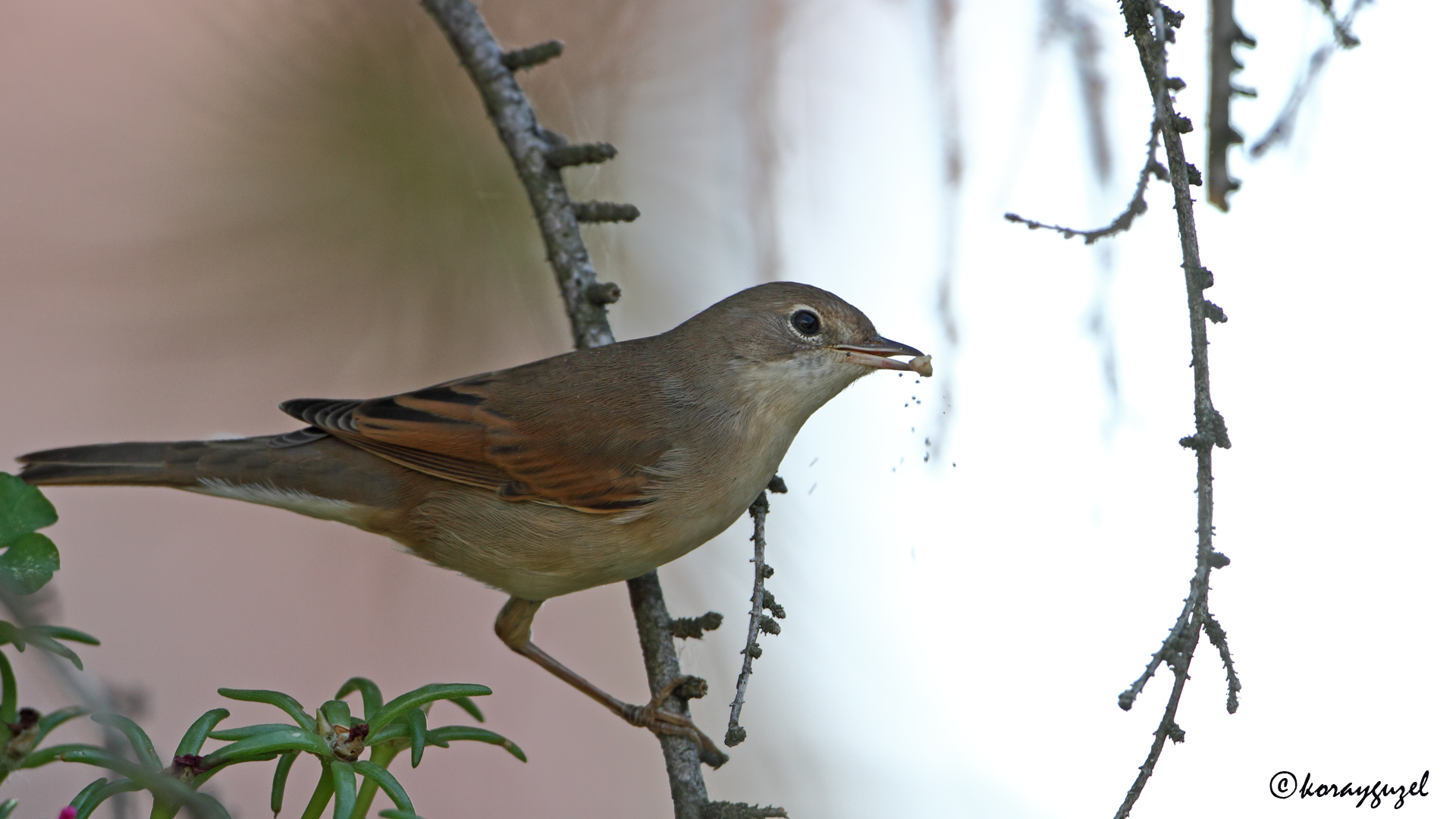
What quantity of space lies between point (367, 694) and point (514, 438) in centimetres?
132

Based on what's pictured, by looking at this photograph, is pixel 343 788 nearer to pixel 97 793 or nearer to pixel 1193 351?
pixel 97 793

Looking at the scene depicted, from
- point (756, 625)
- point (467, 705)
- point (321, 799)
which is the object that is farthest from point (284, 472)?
point (321, 799)

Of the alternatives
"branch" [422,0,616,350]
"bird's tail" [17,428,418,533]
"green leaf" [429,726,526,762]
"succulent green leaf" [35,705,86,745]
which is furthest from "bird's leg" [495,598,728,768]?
"succulent green leaf" [35,705,86,745]

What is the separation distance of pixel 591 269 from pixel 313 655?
6.94 feet

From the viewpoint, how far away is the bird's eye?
9.70 ft

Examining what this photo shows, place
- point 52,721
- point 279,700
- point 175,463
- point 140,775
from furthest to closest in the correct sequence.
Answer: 1. point 175,463
2. point 279,700
3. point 52,721
4. point 140,775

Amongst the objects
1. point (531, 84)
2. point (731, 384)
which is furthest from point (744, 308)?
point (531, 84)

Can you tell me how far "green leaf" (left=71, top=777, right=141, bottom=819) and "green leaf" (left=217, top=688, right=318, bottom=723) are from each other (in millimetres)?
158

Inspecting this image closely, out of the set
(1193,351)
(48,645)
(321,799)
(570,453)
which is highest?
(570,453)

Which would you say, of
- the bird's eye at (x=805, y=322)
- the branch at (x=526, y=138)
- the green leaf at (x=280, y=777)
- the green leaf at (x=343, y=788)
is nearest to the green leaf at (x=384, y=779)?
the green leaf at (x=343, y=788)

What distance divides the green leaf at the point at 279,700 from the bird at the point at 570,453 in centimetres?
130

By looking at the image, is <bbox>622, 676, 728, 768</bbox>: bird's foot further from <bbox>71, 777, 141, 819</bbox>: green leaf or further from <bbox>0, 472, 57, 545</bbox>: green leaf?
<bbox>0, 472, 57, 545</bbox>: green leaf

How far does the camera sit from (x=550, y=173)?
3.19m

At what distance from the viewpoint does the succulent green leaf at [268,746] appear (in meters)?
1.30
